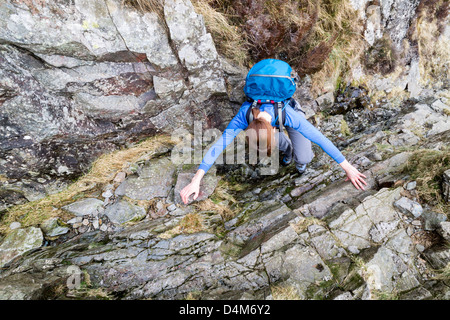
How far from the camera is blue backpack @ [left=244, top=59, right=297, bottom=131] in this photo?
3.66 m

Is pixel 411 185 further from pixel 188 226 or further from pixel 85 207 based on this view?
pixel 85 207

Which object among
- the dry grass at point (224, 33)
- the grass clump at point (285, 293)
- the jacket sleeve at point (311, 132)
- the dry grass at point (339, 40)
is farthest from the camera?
the dry grass at point (339, 40)

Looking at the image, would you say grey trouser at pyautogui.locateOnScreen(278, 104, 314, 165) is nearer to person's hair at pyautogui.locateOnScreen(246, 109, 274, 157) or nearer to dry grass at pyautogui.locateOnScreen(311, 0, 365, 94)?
person's hair at pyautogui.locateOnScreen(246, 109, 274, 157)

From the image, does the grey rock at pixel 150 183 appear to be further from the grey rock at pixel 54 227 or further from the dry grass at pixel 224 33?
the dry grass at pixel 224 33

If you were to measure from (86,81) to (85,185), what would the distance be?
2028 millimetres

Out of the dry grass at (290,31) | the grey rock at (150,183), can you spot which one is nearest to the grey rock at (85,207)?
the grey rock at (150,183)

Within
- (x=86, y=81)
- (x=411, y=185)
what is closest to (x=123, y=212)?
(x=86, y=81)

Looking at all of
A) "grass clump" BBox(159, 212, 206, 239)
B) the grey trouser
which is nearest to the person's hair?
the grey trouser

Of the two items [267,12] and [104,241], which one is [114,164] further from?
[267,12]

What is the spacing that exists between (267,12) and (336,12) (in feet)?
6.92

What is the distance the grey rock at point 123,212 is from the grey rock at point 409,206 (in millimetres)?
4261

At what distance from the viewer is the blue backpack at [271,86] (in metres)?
3.66

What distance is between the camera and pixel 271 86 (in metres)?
3.70
